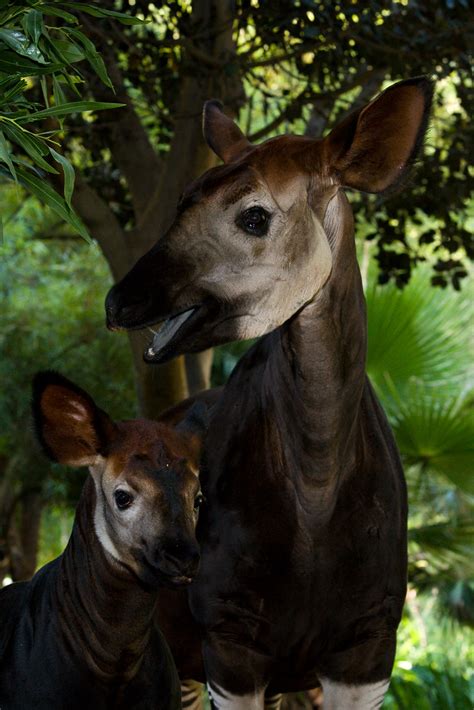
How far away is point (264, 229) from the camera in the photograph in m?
3.09

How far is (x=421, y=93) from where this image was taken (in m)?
3.05

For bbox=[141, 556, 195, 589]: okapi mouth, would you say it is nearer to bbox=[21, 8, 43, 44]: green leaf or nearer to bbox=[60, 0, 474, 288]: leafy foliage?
bbox=[21, 8, 43, 44]: green leaf

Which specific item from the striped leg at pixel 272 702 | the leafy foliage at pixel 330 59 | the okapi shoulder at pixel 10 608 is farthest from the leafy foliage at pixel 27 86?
the striped leg at pixel 272 702

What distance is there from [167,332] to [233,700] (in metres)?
1.21

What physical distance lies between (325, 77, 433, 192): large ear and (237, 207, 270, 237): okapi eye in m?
0.23

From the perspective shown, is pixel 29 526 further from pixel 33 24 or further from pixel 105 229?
pixel 33 24

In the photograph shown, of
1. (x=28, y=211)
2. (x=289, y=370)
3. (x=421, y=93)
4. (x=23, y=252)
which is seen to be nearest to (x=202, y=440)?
(x=289, y=370)

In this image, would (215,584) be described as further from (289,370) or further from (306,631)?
(289,370)

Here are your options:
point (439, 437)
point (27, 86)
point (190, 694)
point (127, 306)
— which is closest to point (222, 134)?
point (127, 306)

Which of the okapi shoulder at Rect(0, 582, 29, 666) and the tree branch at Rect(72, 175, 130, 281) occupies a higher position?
the tree branch at Rect(72, 175, 130, 281)

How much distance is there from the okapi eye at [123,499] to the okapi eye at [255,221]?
77cm

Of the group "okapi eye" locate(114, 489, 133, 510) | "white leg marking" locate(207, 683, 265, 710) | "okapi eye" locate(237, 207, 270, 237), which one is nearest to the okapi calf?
"okapi eye" locate(114, 489, 133, 510)

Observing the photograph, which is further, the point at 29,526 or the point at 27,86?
the point at 29,526

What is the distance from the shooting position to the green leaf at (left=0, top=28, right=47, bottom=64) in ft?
8.52
